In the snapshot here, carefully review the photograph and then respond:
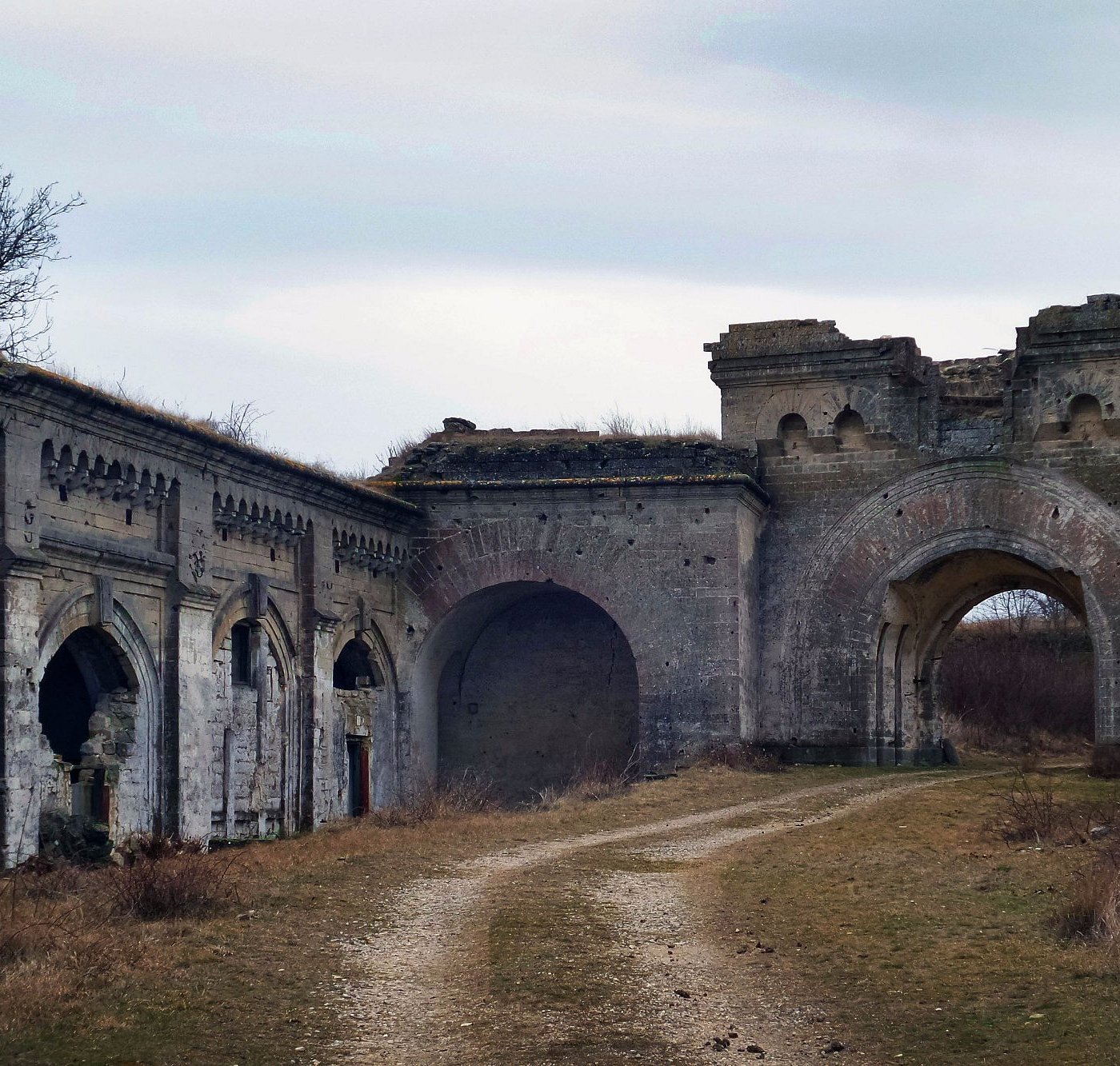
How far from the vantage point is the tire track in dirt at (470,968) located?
9.55m

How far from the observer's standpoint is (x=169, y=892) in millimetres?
12805

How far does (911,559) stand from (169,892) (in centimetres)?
1410

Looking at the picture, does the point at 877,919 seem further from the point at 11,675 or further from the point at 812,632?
the point at 812,632

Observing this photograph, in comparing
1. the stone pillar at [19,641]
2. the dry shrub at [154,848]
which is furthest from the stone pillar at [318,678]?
the stone pillar at [19,641]

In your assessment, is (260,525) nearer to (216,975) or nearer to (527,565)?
(527,565)

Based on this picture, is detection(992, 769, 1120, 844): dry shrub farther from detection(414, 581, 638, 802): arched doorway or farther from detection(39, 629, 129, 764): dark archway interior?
detection(39, 629, 129, 764): dark archway interior

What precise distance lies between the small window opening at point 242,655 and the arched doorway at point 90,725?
2.21 meters

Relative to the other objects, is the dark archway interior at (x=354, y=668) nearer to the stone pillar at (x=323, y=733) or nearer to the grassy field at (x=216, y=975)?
the stone pillar at (x=323, y=733)

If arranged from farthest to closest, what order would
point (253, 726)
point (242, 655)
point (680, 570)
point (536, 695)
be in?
point (536, 695) → point (680, 570) → point (242, 655) → point (253, 726)

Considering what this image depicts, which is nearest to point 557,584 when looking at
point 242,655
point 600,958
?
point 242,655

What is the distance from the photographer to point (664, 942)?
39.7 ft

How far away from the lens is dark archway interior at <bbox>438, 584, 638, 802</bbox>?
25.9 metres

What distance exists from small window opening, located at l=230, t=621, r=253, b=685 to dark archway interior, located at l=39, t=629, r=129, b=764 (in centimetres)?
217

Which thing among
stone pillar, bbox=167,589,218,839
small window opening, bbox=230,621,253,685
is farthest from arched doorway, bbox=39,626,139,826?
small window opening, bbox=230,621,253,685
